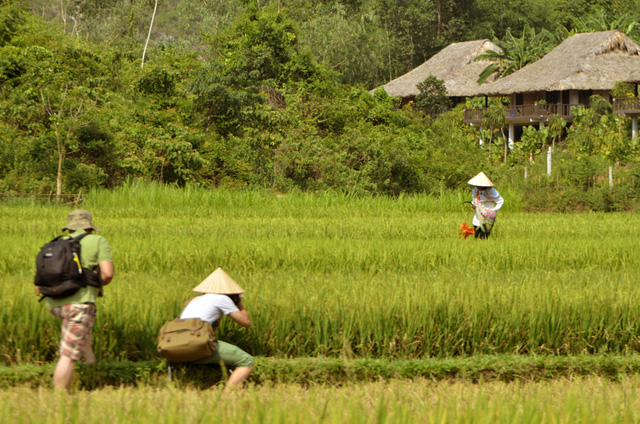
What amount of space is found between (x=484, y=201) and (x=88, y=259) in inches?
242

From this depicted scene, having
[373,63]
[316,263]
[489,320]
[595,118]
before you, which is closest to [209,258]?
[316,263]

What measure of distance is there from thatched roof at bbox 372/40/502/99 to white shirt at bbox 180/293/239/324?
32871 millimetres

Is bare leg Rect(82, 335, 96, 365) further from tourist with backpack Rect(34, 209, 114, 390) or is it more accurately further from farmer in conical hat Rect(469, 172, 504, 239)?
farmer in conical hat Rect(469, 172, 504, 239)

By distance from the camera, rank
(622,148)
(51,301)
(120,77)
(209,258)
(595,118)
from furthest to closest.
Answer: (595,118), (120,77), (622,148), (209,258), (51,301)

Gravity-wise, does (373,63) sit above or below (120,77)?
above

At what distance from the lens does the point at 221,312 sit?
203 inches

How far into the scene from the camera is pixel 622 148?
22375mm

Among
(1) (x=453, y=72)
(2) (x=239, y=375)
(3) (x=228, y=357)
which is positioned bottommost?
(2) (x=239, y=375)

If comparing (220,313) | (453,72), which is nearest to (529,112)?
(453,72)

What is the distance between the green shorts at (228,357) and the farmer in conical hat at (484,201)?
207 inches

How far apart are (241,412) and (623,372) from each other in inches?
129

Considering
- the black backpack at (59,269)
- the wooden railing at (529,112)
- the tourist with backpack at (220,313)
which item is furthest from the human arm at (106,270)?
the wooden railing at (529,112)

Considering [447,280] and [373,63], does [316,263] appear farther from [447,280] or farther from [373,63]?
[373,63]

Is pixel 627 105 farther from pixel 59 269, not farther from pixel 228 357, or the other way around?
pixel 59 269
